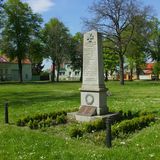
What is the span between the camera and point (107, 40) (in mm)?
52000

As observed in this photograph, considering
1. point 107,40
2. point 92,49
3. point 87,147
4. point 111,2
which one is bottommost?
point 87,147

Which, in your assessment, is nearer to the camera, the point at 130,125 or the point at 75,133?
the point at 75,133

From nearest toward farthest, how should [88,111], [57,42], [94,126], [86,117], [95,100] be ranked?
[94,126] → [86,117] → [88,111] → [95,100] → [57,42]

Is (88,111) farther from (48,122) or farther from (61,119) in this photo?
(48,122)

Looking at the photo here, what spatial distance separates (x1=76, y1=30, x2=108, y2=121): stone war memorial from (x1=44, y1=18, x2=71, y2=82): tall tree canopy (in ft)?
200

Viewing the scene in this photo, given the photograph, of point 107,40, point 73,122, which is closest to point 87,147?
point 73,122

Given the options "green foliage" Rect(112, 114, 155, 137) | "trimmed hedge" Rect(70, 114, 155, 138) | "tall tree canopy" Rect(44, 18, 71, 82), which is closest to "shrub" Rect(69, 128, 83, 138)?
"trimmed hedge" Rect(70, 114, 155, 138)

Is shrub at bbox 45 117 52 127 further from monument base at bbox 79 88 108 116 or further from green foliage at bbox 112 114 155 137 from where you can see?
green foliage at bbox 112 114 155 137

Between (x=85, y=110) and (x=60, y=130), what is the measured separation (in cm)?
190

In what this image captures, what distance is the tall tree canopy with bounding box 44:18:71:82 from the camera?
7456 centimetres

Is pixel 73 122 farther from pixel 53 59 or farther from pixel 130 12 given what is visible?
pixel 53 59

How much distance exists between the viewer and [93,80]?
514 inches

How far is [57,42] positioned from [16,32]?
9.07 meters

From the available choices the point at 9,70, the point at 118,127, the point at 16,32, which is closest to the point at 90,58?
the point at 118,127
